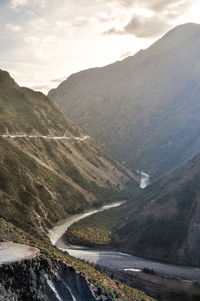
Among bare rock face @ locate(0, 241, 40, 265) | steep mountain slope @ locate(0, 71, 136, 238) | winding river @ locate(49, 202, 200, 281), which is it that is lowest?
winding river @ locate(49, 202, 200, 281)

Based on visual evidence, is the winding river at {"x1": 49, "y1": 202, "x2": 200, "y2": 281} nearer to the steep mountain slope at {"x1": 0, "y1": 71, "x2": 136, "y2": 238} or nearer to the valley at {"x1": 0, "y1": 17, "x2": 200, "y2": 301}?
the valley at {"x1": 0, "y1": 17, "x2": 200, "y2": 301}

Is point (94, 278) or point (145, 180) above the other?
point (145, 180)

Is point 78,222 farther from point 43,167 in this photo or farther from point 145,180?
point 145,180

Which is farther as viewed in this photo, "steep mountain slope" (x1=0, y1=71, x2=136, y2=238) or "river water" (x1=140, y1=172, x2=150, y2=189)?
"river water" (x1=140, y1=172, x2=150, y2=189)

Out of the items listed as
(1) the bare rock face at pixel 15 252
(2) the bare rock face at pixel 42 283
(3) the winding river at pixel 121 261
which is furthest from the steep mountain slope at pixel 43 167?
(2) the bare rock face at pixel 42 283

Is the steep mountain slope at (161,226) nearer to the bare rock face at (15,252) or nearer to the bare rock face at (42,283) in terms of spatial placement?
the bare rock face at (42,283)

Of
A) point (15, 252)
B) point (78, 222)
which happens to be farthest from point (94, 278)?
point (78, 222)

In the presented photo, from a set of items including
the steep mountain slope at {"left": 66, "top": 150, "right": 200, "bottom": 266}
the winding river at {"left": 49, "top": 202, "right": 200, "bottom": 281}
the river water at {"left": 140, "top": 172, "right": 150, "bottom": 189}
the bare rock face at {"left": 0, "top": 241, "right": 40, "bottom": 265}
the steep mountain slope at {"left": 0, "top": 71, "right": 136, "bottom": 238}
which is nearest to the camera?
the bare rock face at {"left": 0, "top": 241, "right": 40, "bottom": 265}

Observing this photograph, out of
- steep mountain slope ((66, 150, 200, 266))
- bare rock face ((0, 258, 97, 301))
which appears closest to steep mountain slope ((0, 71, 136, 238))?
steep mountain slope ((66, 150, 200, 266))
